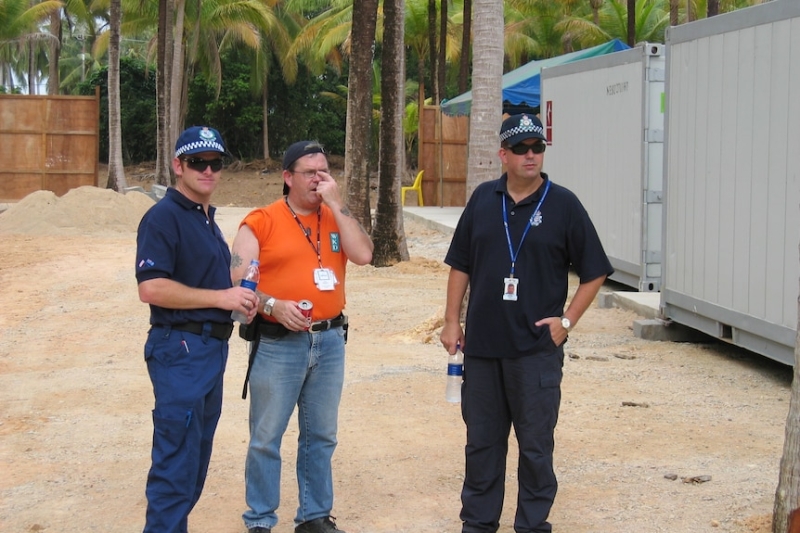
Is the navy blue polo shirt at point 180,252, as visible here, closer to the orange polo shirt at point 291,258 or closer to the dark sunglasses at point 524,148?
the orange polo shirt at point 291,258

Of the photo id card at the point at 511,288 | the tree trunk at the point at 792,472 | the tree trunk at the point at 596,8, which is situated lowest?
the tree trunk at the point at 792,472

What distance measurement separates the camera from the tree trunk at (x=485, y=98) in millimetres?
10023

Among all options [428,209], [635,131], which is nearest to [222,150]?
[635,131]

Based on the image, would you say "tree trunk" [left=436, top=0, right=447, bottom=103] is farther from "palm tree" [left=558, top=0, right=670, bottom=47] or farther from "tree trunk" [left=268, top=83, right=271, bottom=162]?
"tree trunk" [left=268, top=83, right=271, bottom=162]

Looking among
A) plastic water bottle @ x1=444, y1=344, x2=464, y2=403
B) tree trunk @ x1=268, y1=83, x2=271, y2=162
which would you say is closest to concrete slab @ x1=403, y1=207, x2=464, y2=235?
plastic water bottle @ x1=444, y1=344, x2=464, y2=403

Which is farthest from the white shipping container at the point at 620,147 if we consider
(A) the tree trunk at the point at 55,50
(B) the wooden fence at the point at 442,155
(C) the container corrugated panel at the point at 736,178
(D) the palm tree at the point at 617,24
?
(A) the tree trunk at the point at 55,50

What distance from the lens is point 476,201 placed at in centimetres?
466

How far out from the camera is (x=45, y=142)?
28.2 metres

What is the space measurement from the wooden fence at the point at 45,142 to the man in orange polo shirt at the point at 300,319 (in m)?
24.8

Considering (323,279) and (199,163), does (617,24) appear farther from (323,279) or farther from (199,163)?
(199,163)

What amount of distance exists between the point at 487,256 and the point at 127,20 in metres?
35.4

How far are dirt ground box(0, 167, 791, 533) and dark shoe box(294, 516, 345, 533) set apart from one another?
0.94ft

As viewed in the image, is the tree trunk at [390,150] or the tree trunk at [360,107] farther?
the tree trunk at [360,107]

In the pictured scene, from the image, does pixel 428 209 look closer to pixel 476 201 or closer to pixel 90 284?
pixel 90 284
